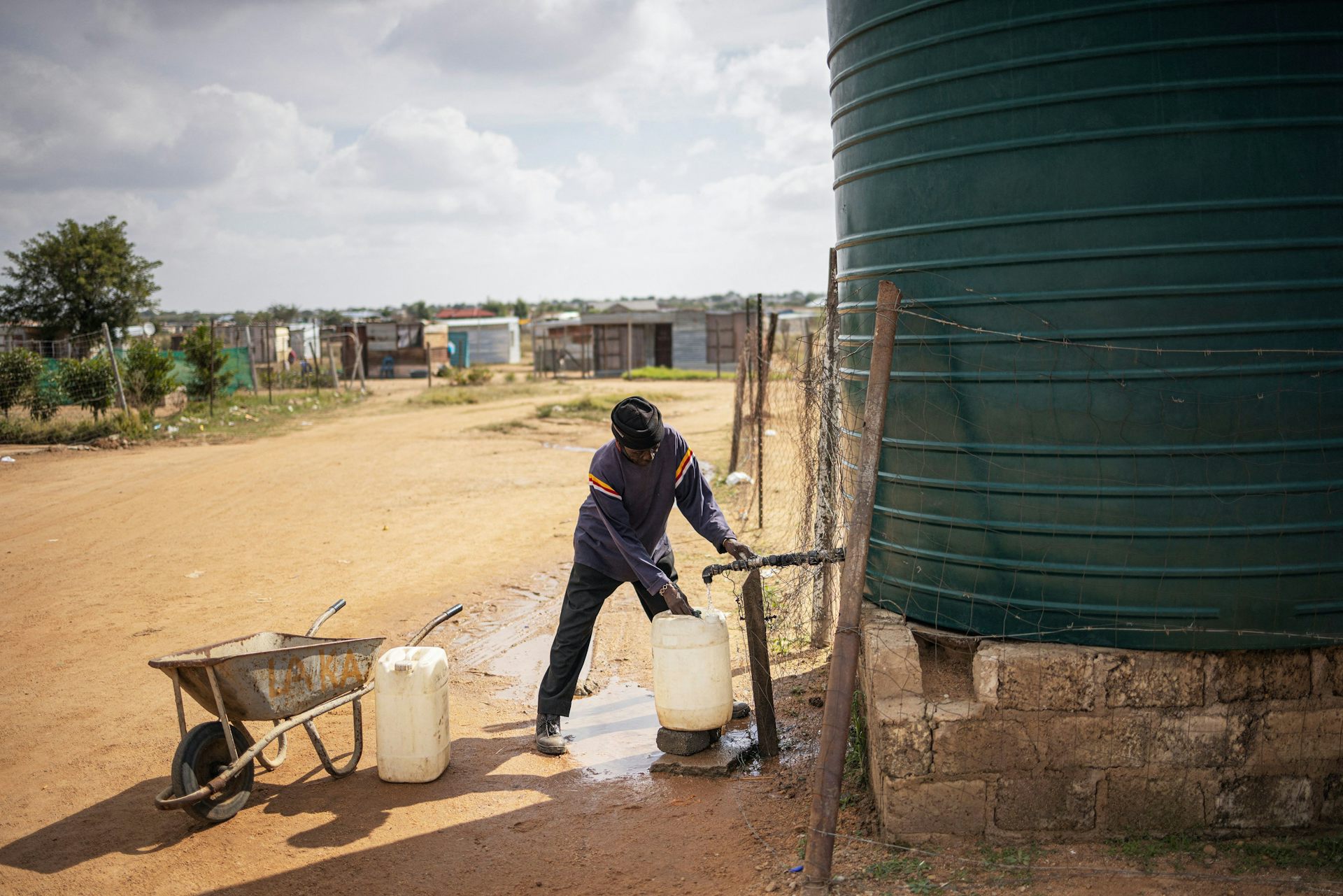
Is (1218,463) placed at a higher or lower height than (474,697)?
higher

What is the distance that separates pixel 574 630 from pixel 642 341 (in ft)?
123

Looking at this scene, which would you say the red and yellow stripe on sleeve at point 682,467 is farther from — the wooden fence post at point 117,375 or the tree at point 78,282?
the tree at point 78,282

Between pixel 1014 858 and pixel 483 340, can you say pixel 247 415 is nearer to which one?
pixel 1014 858

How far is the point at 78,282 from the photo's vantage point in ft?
104

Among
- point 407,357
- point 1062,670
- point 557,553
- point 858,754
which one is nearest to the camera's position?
point 1062,670

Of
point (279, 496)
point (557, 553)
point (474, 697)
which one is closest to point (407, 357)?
point (279, 496)

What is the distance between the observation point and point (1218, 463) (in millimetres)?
3443

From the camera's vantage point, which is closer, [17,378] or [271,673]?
[271,673]

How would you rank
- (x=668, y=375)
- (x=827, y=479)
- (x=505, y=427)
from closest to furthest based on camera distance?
(x=827, y=479), (x=505, y=427), (x=668, y=375)

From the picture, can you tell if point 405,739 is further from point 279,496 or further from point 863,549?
point 279,496

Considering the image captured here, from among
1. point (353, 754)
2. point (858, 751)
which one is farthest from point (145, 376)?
point (858, 751)

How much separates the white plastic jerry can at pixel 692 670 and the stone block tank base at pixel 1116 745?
3.44 ft

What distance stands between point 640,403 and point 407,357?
128 feet

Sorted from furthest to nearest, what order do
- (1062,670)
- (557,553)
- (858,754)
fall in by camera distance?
(557,553) < (858,754) < (1062,670)
